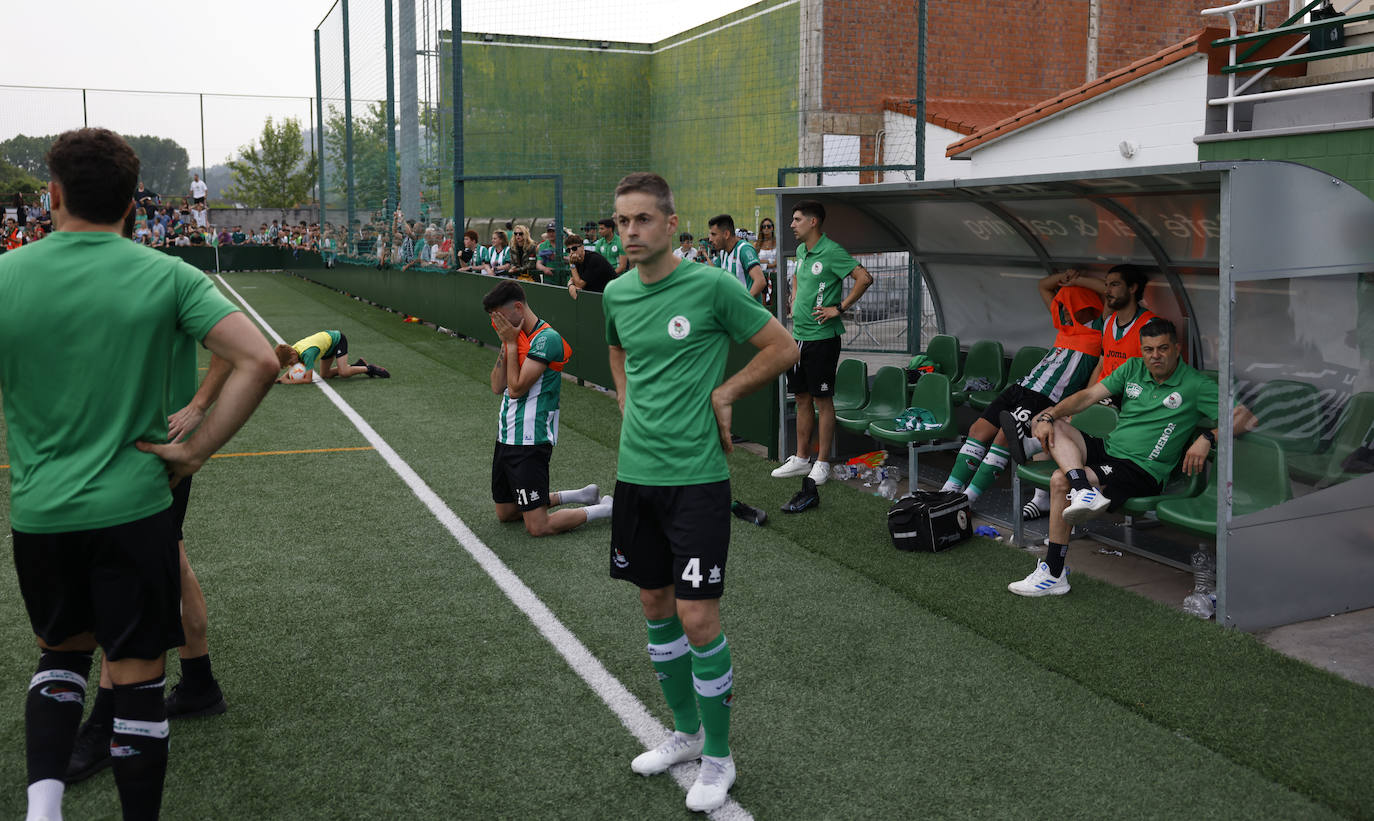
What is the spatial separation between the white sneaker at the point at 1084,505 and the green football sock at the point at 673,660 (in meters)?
2.84

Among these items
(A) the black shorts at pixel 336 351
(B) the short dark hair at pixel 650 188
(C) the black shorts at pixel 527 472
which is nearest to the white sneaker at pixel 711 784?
(B) the short dark hair at pixel 650 188

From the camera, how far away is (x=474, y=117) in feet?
77.0

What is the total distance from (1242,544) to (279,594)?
4952mm

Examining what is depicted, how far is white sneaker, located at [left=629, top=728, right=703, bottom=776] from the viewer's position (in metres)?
3.93

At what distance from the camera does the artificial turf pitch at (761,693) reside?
3830 millimetres

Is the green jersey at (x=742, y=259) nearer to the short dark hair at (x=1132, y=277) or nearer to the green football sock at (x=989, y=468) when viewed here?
the green football sock at (x=989, y=468)

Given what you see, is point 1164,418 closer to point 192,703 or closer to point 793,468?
point 793,468

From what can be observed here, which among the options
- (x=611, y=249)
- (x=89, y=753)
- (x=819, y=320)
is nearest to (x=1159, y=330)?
(x=819, y=320)

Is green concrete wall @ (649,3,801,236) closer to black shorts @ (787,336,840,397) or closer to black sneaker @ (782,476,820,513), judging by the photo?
black shorts @ (787,336,840,397)

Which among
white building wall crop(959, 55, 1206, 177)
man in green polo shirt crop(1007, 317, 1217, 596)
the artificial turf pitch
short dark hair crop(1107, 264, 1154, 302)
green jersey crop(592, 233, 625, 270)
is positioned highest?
white building wall crop(959, 55, 1206, 177)

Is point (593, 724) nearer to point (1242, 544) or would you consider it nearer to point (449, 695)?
point (449, 695)

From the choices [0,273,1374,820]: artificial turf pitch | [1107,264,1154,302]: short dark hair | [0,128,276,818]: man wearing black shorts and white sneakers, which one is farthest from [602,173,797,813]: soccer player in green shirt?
[1107,264,1154,302]: short dark hair

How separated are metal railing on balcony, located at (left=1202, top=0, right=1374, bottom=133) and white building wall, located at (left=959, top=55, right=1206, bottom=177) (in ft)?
2.50

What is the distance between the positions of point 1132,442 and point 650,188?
390 centimetres
